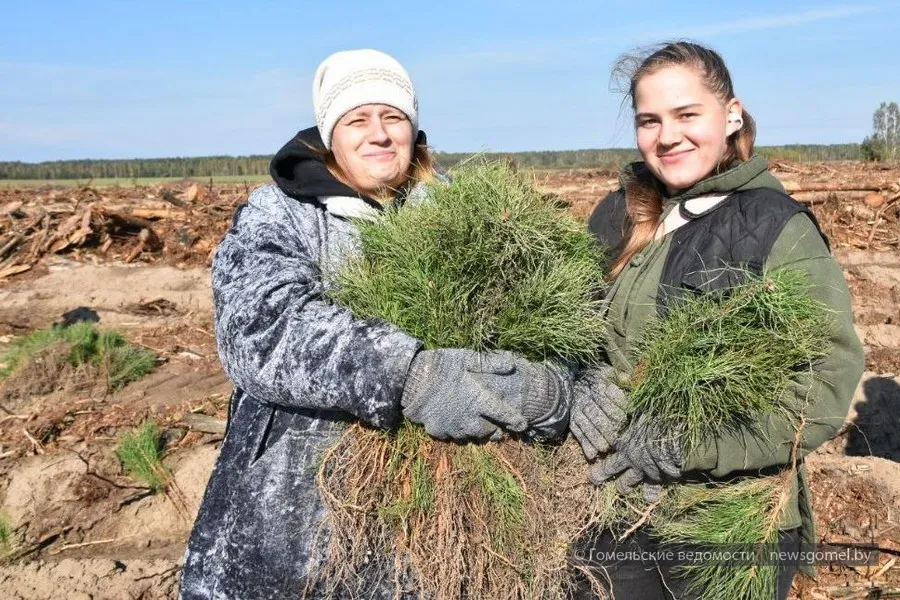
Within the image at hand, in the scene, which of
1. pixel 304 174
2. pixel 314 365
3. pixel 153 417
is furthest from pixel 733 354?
pixel 153 417

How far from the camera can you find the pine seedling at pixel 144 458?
521 centimetres

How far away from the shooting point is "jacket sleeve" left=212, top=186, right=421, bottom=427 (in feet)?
6.25

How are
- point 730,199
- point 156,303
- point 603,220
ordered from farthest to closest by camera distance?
point 156,303 < point 603,220 < point 730,199

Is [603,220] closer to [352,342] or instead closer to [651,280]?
[651,280]

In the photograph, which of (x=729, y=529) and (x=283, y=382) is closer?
(x=283, y=382)

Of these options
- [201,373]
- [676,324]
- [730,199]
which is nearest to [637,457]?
[676,324]

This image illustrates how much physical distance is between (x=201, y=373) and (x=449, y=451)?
18.2 feet

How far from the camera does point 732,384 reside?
1.99m

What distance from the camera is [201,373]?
7.13 meters

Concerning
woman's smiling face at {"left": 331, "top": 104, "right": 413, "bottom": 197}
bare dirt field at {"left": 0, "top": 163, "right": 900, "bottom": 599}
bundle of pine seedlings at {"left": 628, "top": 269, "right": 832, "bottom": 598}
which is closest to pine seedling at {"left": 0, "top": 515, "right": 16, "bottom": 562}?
bare dirt field at {"left": 0, "top": 163, "right": 900, "bottom": 599}

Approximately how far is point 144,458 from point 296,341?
12.6 feet

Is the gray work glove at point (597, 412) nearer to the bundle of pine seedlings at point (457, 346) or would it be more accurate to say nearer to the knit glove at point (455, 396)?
the bundle of pine seedlings at point (457, 346)

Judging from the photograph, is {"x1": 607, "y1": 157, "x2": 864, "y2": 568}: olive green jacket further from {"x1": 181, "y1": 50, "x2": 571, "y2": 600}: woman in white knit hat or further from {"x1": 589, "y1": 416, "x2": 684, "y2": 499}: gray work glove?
{"x1": 181, "y1": 50, "x2": 571, "y2": 600}: woman in white knit hat

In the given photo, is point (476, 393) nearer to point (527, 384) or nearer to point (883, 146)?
point (527, 384)
